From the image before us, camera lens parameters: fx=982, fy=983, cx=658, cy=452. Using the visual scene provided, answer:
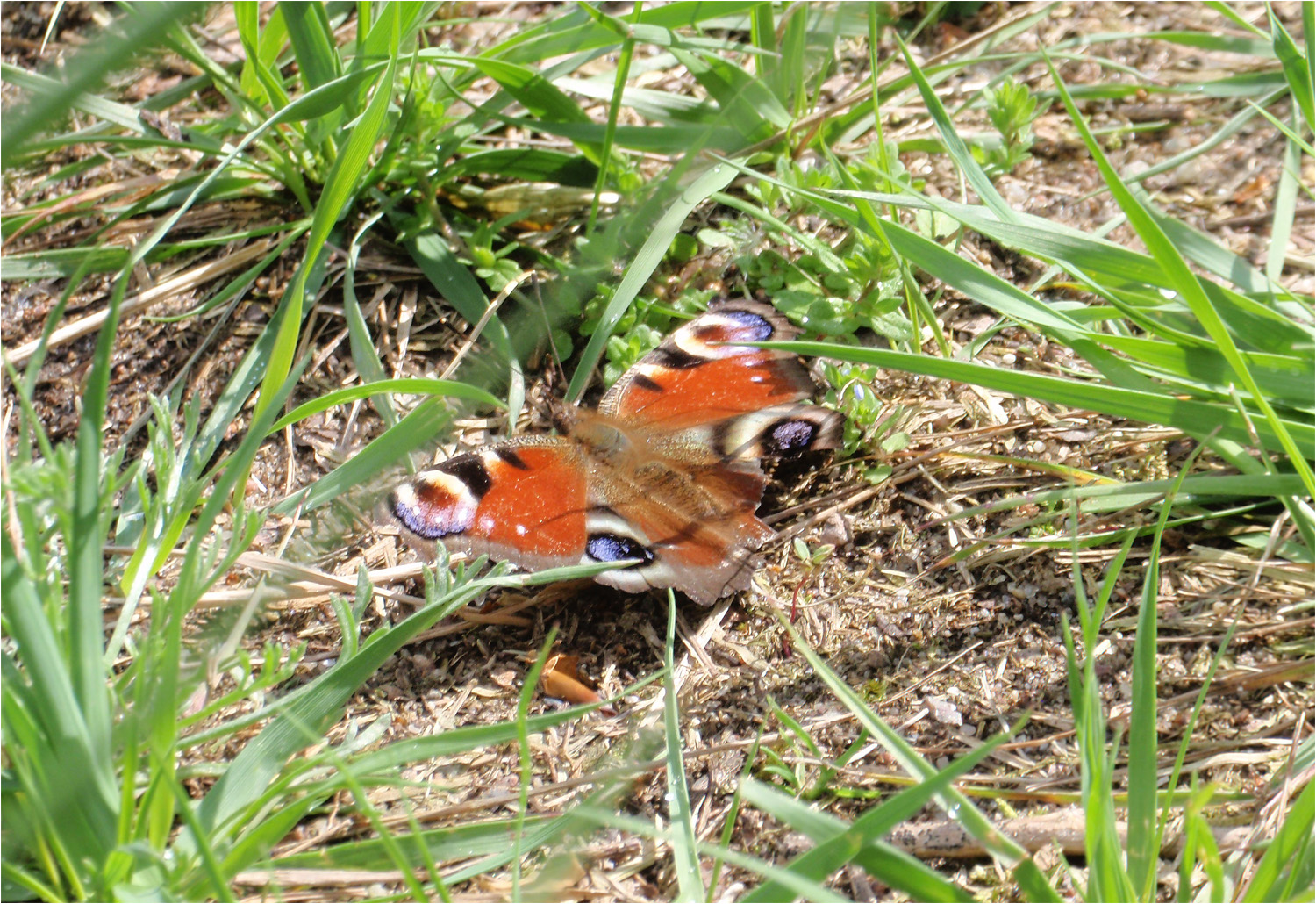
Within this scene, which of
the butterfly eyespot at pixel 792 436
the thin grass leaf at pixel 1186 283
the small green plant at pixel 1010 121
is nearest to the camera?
the thin grass leaf at pixel 1186 283

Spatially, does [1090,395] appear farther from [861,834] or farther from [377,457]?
[377,457]

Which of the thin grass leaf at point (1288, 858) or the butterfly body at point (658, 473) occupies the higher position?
the butterfly body at point (658, 473)

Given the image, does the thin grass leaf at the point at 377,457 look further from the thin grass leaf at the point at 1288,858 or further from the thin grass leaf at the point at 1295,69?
the thin grass leaf at the point at 1295,69

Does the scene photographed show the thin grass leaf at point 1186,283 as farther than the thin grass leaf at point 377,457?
No

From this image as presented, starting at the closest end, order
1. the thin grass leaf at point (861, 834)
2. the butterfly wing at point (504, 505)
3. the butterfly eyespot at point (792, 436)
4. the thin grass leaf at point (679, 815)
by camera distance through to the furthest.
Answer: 1. the thin grass leaf at point (861, 834)
2. the thin grass leaf at point (679, 815)
3. the butterfly wing at point (504, 505)
4. the butterfly eyespot at point (792, 436)

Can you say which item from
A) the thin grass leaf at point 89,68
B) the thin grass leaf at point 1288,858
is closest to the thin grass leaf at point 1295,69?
the thin grass leaf at point 1288,858

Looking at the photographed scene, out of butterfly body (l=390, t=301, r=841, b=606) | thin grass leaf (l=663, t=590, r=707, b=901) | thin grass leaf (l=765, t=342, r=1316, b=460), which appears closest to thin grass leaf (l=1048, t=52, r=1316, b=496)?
thin grass leaf (l=765, t=342, r=1316, b=460)

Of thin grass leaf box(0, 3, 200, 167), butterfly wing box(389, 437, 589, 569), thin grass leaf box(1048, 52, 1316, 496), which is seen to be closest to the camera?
thin grass leaf box(0, 3, 200, 167)

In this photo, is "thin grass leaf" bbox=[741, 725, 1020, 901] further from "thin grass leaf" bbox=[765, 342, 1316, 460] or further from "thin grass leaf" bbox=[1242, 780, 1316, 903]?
"thin grass leaf" bbox=[765, 342, 1316, 460]

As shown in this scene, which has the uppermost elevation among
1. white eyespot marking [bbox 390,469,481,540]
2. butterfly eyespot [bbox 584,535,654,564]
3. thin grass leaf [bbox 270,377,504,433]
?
thin grass leaf [bbox 270,377,504,433]
